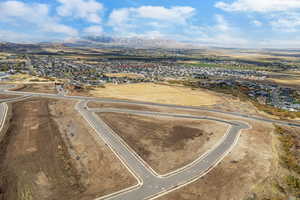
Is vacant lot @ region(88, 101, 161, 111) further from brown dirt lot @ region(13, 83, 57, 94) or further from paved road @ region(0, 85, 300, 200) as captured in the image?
brown dirt lot @ region(13, 83, 57, 94)

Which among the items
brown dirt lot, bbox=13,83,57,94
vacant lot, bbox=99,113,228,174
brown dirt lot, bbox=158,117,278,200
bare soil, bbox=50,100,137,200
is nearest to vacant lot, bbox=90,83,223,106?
brown dirt lot, bbox=13,83,57,94

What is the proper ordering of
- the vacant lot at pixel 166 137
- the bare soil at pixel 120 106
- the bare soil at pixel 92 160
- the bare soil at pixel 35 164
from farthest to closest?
the bare soil at pixel 120 106
the vacant lot at pixel 166 137
the bare soil at pixel 92 160
the bare soil at pixel 35 164

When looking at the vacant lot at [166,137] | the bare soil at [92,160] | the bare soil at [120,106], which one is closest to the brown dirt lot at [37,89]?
the bare soil at [120,106]

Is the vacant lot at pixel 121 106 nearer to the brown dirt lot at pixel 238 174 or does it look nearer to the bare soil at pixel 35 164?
the bare soil at pixel 35 164

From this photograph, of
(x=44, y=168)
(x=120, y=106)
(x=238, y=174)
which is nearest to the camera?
(x=238, y=174)

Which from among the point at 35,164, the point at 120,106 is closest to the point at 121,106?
the point at 120,106

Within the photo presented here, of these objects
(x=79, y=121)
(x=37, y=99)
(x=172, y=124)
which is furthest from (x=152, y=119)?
(x=37, y=99)

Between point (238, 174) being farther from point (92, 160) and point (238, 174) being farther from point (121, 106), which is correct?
point (121, 106)
